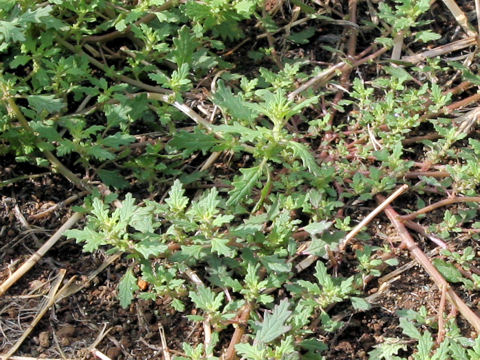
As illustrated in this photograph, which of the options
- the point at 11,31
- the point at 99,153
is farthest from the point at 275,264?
the point at 11,31

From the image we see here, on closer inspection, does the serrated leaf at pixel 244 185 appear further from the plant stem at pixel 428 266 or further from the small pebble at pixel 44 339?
the small pebble at pixel 44 339

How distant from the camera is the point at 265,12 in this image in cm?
409

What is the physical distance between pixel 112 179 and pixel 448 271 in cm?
178

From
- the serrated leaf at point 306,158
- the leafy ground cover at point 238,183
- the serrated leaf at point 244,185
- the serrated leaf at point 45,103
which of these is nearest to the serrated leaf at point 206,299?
the leafy ground cover at point 238,183

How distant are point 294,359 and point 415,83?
203 cm

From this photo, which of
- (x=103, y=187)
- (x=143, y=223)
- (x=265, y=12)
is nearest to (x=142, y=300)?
(x=143, y=223)

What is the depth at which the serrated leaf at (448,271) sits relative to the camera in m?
3.22

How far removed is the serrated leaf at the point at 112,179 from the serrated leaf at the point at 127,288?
0.56 m

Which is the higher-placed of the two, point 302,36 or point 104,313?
point 302,36

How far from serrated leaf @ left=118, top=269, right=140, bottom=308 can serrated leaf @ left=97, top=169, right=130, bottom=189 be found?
56 cm

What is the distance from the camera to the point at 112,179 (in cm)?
356

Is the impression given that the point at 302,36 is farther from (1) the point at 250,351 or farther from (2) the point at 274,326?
(1) the point at 250,351

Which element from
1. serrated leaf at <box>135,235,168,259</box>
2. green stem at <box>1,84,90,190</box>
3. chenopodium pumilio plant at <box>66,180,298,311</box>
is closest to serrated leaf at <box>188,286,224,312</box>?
chenopodium pumilio plant at <box>66,180,298,311</box>

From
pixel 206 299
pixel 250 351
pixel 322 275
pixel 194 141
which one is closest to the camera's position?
pixel 250 351
